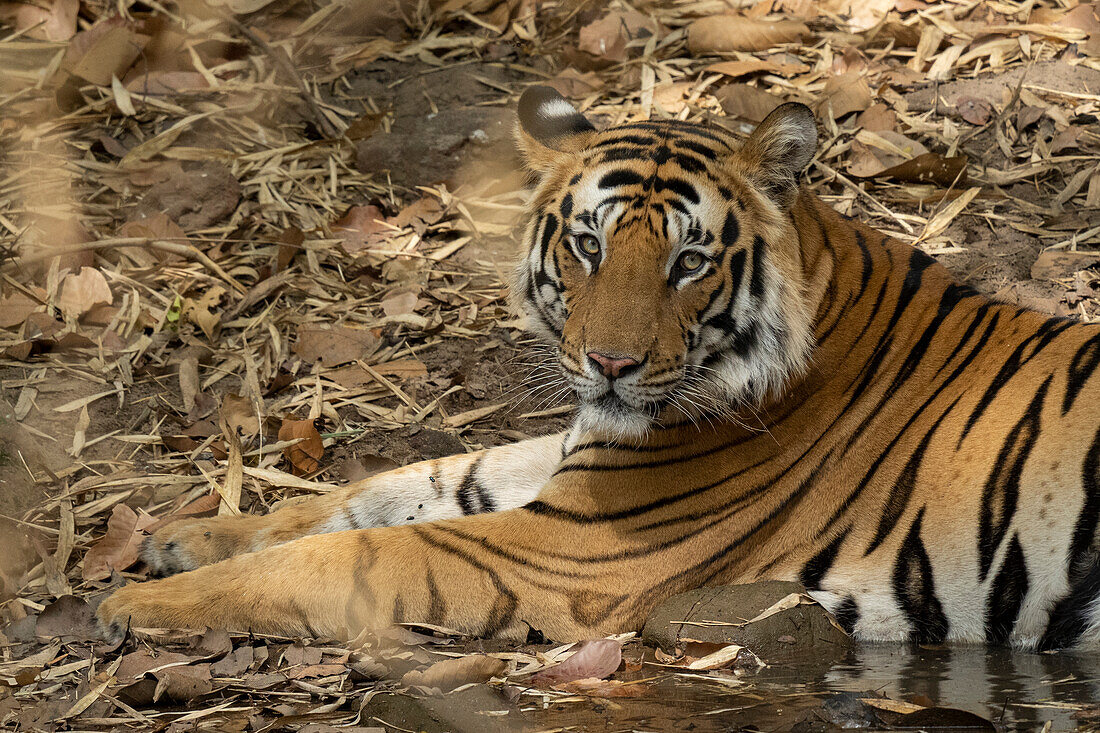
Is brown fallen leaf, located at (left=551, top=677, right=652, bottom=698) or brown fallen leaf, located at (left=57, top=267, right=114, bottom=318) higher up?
brown fallen leaf, located at (left=57, top=267, right=114, bottom=318)

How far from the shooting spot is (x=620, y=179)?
2.71 m

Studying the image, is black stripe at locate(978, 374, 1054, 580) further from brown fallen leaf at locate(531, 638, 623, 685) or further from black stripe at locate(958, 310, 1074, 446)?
brown fallen leaf at locate(531, 638, 623, 685)

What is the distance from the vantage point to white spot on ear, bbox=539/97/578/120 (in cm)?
301

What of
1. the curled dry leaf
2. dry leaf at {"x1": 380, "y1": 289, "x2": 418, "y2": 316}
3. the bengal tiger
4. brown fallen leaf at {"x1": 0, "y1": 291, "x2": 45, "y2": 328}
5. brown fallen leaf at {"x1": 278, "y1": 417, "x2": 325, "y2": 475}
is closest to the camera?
the bengal tiger

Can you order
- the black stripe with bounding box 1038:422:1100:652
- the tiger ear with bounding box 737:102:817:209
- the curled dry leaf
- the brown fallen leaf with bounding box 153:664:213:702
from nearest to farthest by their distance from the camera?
the brown fallen leaf with bounding box 153:664:213:702 → the black stripe with bounding box 1038:422:1100:652 → the tiger ear with bounding box 737:102:817:209 → the curled dry leaf

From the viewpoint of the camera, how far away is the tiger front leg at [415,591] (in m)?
2.55

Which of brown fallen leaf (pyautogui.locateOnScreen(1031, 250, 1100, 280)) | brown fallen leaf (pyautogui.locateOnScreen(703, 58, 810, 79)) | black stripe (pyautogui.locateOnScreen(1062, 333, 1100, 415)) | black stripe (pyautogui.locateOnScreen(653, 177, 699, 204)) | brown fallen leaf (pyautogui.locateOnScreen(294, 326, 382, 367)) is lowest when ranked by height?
brown fallen leaf (pyautogui.locateOnScreen(294, 326, 382, 367))

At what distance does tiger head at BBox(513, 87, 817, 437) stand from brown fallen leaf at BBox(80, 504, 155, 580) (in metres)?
1.32

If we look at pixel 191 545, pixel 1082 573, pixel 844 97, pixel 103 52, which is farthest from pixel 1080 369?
pixel 103 52

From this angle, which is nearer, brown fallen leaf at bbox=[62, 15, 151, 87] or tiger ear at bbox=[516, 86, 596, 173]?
tiger ear at bbox=[516, 86, 596, 173]

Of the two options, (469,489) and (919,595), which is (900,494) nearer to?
(919,595)

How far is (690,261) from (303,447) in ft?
4.95

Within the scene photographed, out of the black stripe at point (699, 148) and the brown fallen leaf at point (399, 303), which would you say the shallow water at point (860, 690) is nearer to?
the black stripe at point (699, 148)

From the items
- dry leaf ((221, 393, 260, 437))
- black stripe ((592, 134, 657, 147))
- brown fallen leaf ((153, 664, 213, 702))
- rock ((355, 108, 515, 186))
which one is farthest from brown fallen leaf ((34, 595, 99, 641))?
rock ((355, 108, 515, 186))
